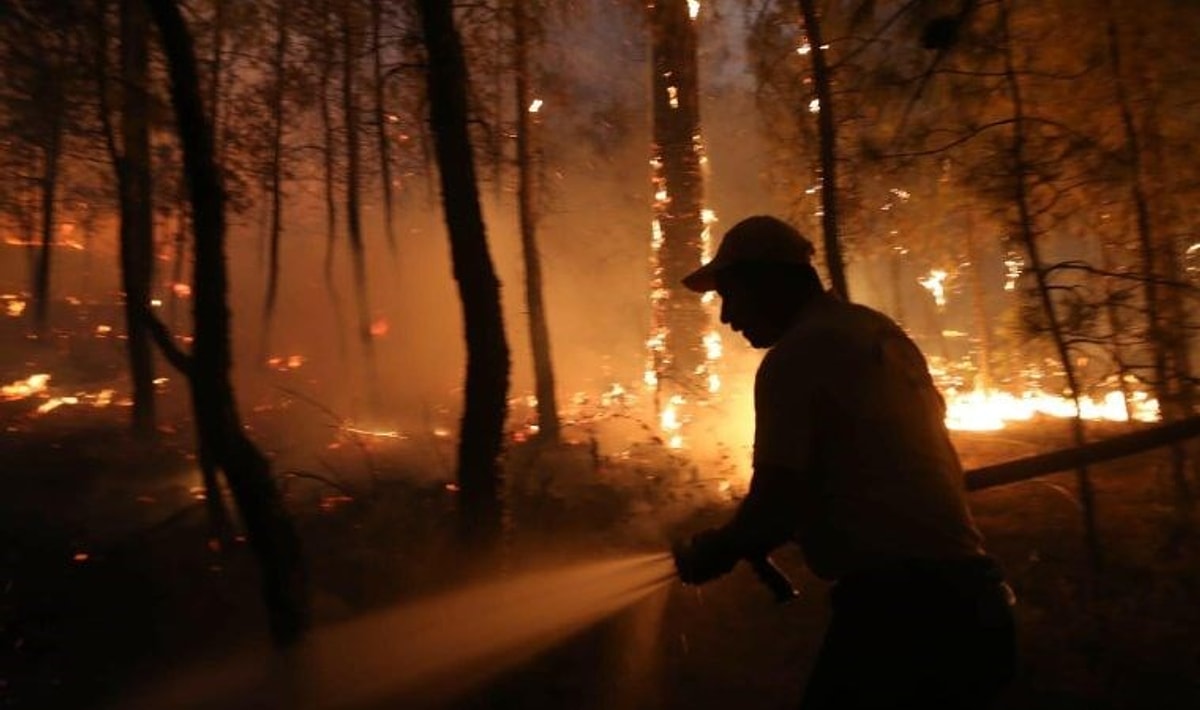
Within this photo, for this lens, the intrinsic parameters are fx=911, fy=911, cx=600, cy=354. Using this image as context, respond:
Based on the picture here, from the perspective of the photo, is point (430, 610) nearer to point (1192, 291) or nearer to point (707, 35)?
point (1192, 291)

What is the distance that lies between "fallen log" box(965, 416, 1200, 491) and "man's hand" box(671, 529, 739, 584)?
196cm

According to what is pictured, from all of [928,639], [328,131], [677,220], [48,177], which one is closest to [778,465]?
[928,639]

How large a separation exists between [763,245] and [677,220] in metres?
11.6

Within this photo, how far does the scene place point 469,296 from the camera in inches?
235

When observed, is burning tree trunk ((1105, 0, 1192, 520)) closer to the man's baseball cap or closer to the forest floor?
the forest floor

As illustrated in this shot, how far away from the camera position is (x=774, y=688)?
5641 mm

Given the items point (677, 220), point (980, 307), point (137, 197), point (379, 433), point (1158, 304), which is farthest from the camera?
point (980, 307)

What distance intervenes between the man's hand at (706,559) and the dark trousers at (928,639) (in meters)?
0.33

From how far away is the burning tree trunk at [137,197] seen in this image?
8.00 meters

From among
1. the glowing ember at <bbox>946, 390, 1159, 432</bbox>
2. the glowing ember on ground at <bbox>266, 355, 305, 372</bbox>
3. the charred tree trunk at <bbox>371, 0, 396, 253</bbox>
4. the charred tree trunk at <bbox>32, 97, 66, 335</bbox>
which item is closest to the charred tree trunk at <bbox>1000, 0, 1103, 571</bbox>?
the glowing ember at <bbox>946, 390, 1159, 432</bbox>

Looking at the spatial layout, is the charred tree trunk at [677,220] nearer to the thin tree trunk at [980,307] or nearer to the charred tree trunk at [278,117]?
the thin tree trunk at [980,307]

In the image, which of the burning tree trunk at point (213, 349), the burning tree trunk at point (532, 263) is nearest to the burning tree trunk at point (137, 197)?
the burning tree trunk at point (213, 349)

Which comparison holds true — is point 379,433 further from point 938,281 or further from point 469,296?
point 938,281

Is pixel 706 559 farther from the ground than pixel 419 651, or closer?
farther from the ground
